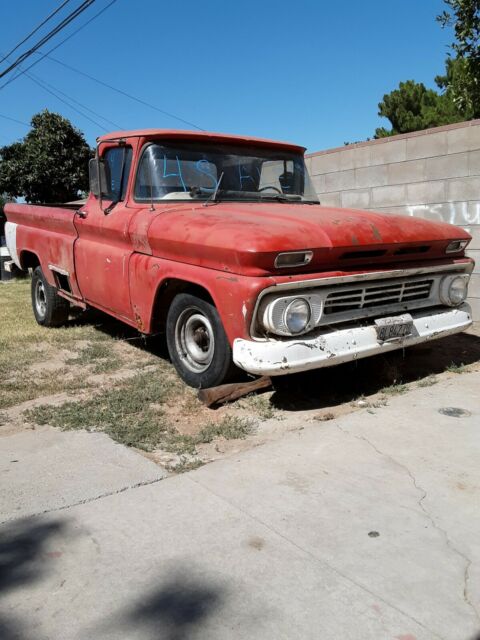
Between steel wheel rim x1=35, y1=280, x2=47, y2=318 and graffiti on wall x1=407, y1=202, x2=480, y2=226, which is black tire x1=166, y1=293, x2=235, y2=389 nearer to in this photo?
steel wheel rim x1=35, y1=280, x2=47, y2=318

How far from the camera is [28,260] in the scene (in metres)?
7.66

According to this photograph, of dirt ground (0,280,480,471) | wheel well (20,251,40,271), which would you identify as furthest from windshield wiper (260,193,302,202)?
wheel well (20,251,40,271)

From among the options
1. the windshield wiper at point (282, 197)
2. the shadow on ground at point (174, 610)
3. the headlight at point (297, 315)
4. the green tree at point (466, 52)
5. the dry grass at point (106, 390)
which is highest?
the green tree at point (466, 52)

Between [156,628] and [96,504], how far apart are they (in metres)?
0.99

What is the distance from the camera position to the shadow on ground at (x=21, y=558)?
206 cm

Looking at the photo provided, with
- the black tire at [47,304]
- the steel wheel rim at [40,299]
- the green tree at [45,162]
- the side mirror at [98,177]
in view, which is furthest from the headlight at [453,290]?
the green tree at [45,162]

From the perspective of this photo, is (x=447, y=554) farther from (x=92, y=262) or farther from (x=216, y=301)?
(x=92, y=262)

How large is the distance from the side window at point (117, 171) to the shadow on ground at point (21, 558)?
321 centimetres

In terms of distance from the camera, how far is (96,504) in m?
2.91

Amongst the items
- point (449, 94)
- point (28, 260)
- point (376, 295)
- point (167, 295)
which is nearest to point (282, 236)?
point (376, 295)

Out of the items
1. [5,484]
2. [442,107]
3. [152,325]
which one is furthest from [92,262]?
[442,107]

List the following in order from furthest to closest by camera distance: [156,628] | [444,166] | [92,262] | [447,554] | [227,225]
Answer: [444,166], [92,262], [227,225], [447,554], [156,628]

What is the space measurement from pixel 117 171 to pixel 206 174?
35.3 inches

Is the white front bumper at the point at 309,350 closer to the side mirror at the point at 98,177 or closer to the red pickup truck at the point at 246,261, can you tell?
the red pickup truck at the point at 246,261
